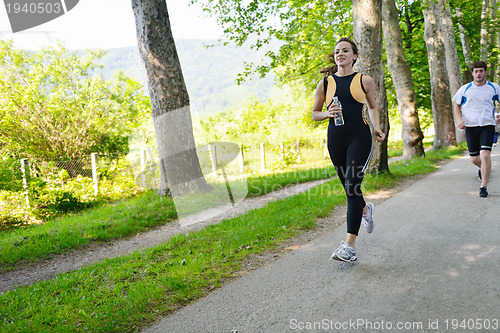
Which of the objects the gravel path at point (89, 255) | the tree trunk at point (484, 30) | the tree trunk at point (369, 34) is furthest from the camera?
the tree trunk at point (484, 30)

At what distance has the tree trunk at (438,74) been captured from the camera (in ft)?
56.7

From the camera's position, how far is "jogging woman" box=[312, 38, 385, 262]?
3898 mm

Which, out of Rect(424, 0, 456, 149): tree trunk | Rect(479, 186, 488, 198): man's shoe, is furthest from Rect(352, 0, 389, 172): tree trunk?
Rect(424, 0, 456, 149): tree trunk

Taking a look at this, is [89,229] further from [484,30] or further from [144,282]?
[484,30]

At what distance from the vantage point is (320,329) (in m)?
2.63

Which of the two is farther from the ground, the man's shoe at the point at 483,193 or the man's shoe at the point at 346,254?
the man's shoe at the point at 346,254

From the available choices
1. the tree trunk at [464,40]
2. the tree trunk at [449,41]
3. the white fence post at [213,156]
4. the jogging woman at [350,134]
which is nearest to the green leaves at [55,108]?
the white fence post at [213,156]

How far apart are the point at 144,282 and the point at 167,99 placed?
6.20 metres

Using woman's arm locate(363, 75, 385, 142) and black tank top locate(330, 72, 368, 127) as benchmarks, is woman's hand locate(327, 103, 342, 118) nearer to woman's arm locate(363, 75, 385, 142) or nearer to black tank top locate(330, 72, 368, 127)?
black tank top locate(330, 72, 368, 127)

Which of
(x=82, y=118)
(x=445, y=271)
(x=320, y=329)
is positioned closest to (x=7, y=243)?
(x=320, y=329)

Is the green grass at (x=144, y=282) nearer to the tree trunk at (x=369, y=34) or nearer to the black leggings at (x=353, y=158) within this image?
the black leggings at (x=353, y=158)

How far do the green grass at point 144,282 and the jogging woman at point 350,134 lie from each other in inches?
58.7

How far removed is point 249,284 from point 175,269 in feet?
3.63

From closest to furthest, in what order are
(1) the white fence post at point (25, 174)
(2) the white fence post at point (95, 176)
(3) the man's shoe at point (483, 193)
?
(3) the man's shoe at point (483, 193) → (1) the white fence post at point (25, 174) → (2) the white fence post at point (95, 176)
